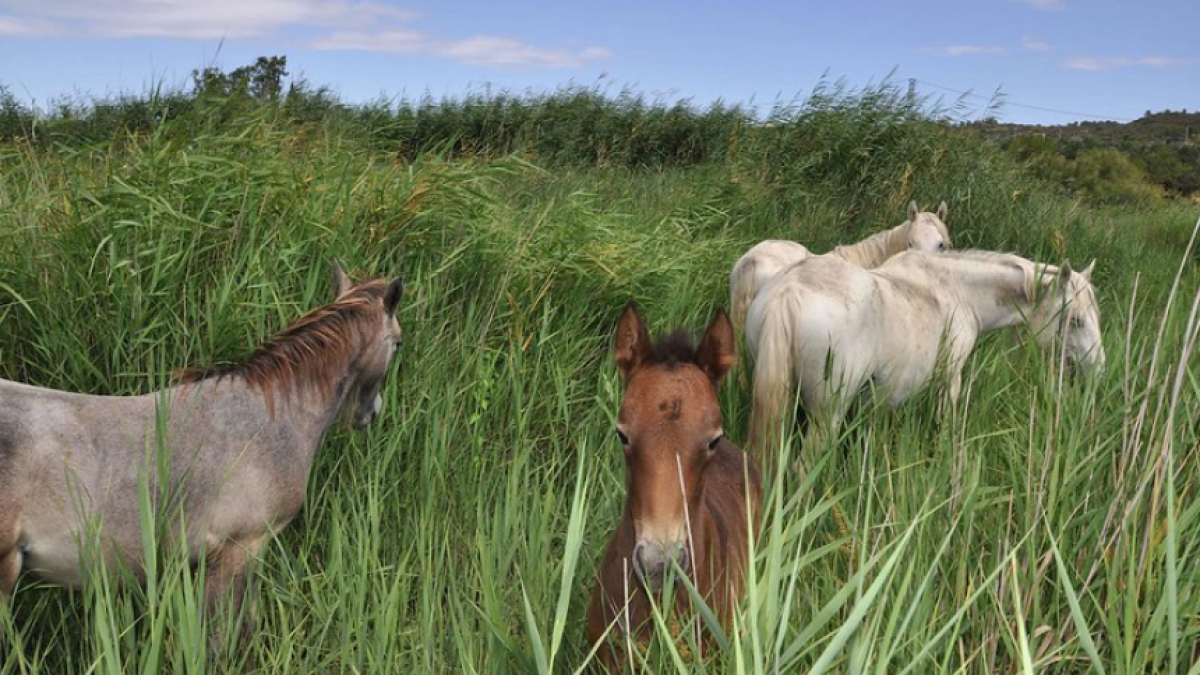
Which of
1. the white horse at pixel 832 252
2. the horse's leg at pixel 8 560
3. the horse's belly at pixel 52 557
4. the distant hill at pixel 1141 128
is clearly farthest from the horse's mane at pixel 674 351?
the distant hill at pixel 1141 128

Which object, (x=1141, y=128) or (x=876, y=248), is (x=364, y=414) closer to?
(x=876, y=248)

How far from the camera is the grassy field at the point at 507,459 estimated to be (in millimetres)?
2189

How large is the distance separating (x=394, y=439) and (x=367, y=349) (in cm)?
40

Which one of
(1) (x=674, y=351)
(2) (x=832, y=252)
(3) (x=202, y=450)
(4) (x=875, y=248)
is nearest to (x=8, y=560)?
(3) (x=202, y=450)

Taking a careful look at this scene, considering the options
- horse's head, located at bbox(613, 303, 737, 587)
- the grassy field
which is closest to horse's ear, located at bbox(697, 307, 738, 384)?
horse's head, located at bbox(613, 303, 737, 587)

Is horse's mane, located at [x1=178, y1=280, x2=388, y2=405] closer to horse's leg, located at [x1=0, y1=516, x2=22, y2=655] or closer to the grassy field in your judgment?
the grassy field

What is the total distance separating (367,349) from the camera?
12.5ft

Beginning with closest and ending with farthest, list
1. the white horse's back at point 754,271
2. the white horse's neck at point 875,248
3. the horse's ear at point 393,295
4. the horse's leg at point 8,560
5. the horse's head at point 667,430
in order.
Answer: the horse's head at point 667,430 → the horse's leg at point 8,560 → the horse's ear at point 393,295 → the white horse's back at point 754,271 → the white horse's neck at point 875,248

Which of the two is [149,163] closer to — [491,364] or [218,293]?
[218,293]

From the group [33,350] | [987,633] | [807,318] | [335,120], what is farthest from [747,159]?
[987,633]

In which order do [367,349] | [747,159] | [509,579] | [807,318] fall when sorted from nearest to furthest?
[509,579], [367,349], [807,318], [747,159]

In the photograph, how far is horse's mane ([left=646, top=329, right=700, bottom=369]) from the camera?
2670 mm

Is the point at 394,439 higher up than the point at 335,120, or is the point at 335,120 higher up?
the point at 335,120

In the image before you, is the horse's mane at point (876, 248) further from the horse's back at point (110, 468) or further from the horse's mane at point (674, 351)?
the horse's back at point (110, 468)
